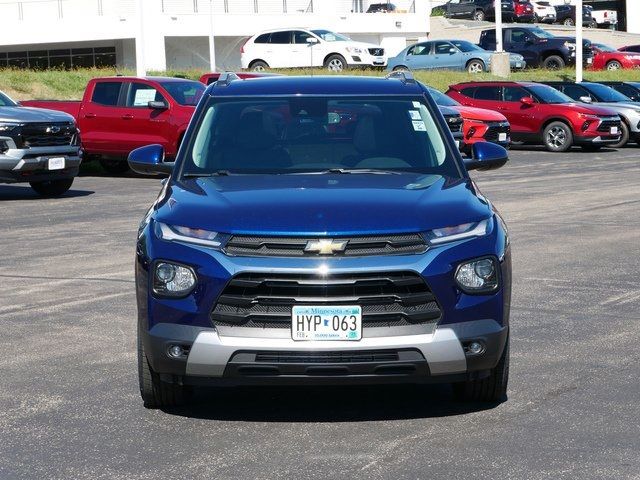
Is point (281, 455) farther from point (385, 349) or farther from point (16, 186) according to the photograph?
point (16, 186)

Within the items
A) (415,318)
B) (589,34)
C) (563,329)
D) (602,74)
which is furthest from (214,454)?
(589,34)

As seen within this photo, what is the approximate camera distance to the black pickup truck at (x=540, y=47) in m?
51.7

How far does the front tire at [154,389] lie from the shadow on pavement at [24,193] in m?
14.1

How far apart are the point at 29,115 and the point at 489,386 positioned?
47.7 ft

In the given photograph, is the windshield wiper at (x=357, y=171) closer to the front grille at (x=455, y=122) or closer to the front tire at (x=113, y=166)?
the front tire at (x=113, y=166)

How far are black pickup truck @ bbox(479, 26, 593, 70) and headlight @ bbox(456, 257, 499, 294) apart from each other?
46143mm

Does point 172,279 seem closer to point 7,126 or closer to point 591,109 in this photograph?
point 7,126

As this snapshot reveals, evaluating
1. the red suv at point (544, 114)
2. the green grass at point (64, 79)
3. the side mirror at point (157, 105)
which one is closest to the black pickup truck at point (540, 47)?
the green grass at point (64, 79)

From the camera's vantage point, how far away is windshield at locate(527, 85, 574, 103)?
3200 cm

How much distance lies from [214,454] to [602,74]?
4775cm

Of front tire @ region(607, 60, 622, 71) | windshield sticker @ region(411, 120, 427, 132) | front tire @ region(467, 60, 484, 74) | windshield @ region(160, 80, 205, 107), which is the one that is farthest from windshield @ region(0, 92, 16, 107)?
front tire @ region(607, 60, 622, 71)

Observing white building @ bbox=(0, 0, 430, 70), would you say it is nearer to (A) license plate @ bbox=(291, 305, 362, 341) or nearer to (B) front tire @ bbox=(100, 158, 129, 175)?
(B) front tire @ bbox=(100, 158, 129, 175)

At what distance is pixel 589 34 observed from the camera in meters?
74.0

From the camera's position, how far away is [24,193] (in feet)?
71.7
